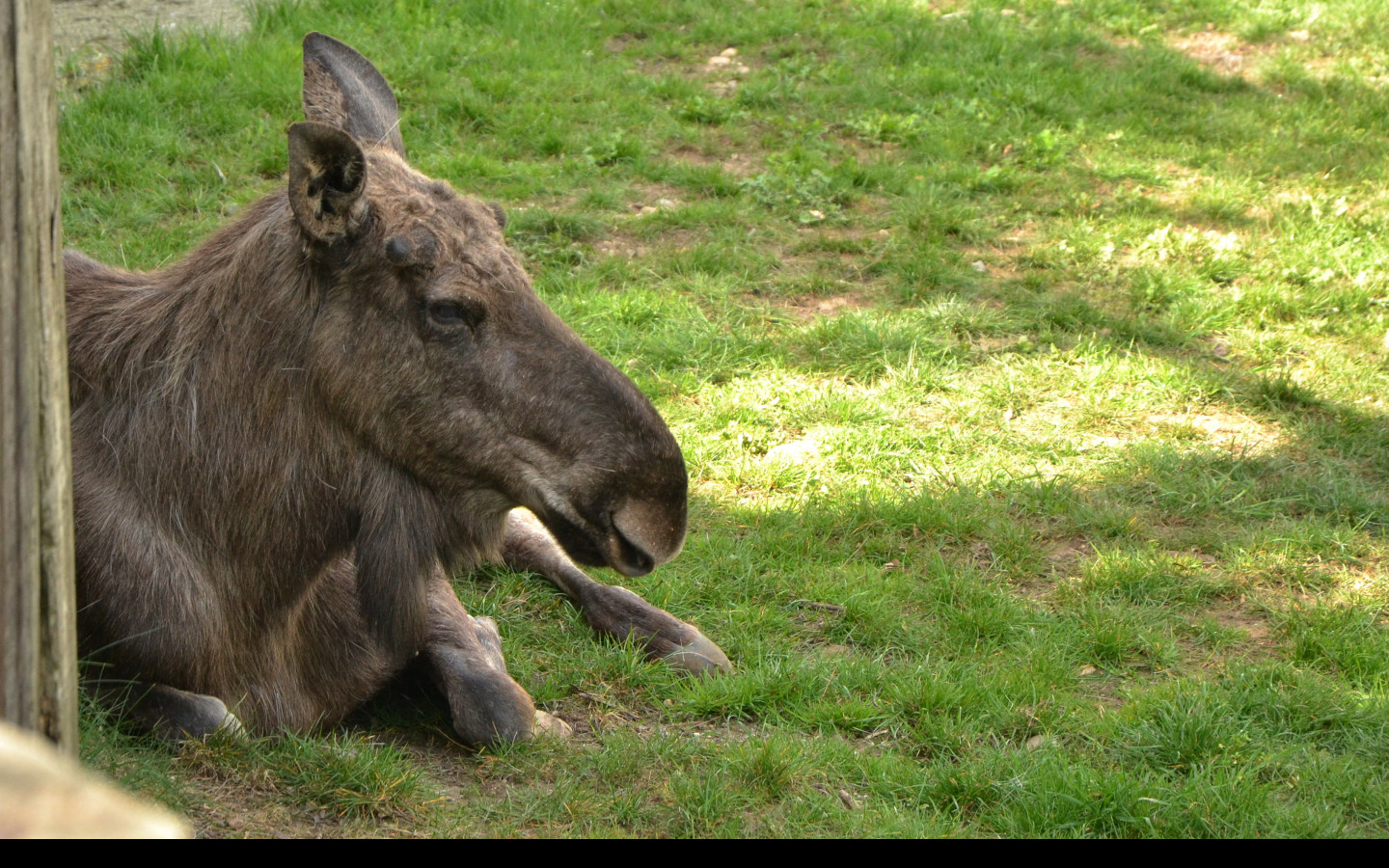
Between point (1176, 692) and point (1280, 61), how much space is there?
8.14 m

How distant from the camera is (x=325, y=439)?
3.67 metres

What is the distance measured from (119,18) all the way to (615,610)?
6369 millimetres

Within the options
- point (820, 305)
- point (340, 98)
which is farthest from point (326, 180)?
point (820, 305)

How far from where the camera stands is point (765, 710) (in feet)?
14.5

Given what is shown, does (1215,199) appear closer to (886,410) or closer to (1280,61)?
(1280,61)

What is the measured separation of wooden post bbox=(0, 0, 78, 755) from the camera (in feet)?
7.00

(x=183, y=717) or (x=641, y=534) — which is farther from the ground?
(x=641, y=534)

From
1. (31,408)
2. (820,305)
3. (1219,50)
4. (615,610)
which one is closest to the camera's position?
(31,408)

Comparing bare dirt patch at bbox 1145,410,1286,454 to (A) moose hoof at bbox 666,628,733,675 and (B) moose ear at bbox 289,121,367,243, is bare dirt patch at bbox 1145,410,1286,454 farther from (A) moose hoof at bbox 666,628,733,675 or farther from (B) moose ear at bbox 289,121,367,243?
(B) moose ear at bbox 289,121,367,243

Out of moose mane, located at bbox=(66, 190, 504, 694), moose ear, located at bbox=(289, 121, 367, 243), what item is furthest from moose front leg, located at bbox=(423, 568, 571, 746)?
moose ear, located at bbox=(289, 121, 367, 243)

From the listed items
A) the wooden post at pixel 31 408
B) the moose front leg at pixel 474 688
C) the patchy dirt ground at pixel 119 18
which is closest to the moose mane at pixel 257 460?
the moose front leg at pixel 474 688

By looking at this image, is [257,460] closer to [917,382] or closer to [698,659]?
[698,659]

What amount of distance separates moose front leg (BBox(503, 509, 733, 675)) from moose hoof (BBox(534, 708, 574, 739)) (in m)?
0.55
